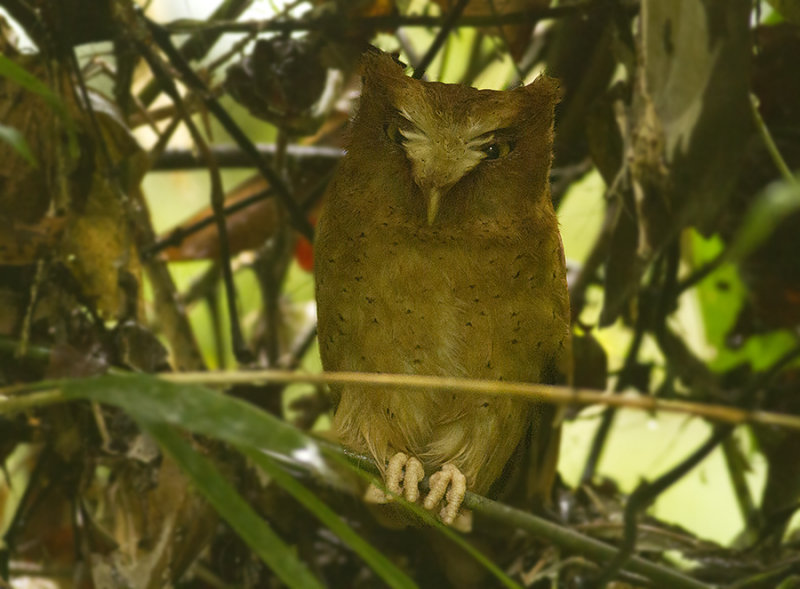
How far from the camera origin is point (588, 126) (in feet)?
4.66

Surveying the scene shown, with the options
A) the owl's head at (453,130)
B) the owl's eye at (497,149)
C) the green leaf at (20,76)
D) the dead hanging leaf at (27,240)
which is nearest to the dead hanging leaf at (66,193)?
the dead hanging leaf at (27,240)

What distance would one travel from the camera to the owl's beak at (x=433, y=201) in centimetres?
73

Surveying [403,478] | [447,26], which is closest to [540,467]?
[403,478]

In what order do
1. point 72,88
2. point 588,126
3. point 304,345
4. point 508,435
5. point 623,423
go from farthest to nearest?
point 623,423
point 304,345
point 588,126
point 72,88
point 508,435

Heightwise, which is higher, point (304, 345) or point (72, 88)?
point (72, 88)

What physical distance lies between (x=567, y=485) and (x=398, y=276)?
3.14 feet

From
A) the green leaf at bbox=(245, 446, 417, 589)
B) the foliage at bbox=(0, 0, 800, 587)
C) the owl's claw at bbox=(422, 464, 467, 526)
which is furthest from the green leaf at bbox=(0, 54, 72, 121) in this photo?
the owl's claw at bbox=(422, 464, 467, 526)

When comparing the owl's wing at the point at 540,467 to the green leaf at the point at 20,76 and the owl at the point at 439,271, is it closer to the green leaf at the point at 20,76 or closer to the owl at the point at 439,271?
Answer: the owl at the point at 439,271

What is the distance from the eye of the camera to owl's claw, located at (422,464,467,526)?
0.78m

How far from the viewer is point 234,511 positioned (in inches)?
21.8

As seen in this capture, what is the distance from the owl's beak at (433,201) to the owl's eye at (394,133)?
2.4 inches

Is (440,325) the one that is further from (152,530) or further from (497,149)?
(152,530)

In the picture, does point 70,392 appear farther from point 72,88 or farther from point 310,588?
point 72,88

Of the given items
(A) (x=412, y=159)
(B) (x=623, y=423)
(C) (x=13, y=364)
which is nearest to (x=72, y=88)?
(C) (x=13, y=364)
